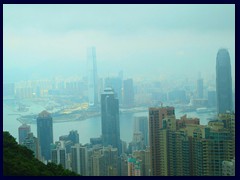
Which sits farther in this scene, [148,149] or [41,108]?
[41,108]

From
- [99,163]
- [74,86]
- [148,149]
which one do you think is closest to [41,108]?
[74,86]

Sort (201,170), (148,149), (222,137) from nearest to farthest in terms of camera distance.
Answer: (201,170), (222,137), (148,149)

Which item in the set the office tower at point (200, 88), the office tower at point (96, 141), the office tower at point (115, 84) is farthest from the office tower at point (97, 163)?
the office tower at point (200, 88)

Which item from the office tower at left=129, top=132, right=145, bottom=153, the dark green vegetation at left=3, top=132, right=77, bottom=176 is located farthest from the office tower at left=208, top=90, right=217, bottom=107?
the dark green vegetation at left=3, top=132, right=77, bottom=176

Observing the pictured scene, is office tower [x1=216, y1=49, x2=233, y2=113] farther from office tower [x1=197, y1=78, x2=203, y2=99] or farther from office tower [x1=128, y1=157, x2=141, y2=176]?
office tower [x1=128, y1=157, x2=141, y2=176]

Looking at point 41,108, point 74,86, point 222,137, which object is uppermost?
point 74,86

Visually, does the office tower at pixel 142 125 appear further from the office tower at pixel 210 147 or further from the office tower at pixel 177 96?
the office tower at pixel 210 147

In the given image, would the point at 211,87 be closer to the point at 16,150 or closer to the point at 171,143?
the point at 171,143
